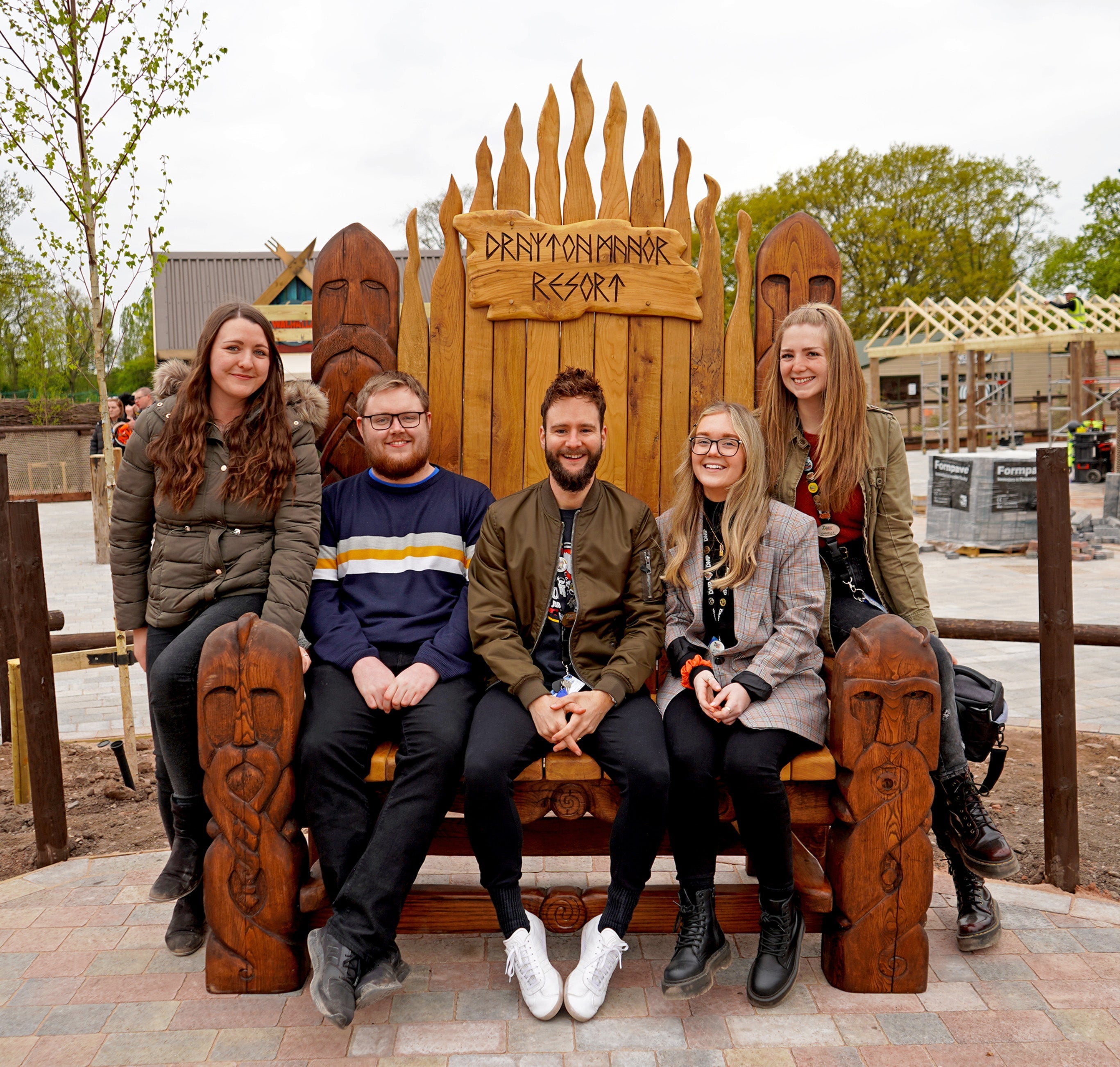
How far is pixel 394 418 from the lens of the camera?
118 inches

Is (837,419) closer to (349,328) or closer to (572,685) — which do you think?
(572,685)

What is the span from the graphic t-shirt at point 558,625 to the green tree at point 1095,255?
35.6m

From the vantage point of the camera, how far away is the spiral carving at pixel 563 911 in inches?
105

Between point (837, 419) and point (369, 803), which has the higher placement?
point (837, 419)

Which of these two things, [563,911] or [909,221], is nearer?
[563,911]

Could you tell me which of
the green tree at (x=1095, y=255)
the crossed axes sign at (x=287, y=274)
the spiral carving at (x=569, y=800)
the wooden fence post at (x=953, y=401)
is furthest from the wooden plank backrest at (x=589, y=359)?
the green tree at (x=1095, y=255)

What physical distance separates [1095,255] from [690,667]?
1629 inches

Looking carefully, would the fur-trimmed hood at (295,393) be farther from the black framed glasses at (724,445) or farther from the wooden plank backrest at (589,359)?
the black framed glasses at (724,445)

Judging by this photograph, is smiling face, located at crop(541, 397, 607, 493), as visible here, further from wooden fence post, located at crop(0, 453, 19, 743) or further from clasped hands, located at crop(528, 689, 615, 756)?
wooden fence post, located at crop(0, 453, 19, 743)

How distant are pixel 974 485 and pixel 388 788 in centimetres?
972

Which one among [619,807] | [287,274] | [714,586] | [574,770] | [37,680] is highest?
[287,274]

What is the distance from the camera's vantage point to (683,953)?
253cm

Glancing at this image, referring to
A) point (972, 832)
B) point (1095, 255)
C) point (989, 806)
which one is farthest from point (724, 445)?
point (1095, 255)

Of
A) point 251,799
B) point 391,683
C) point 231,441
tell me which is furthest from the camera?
point 231,441
